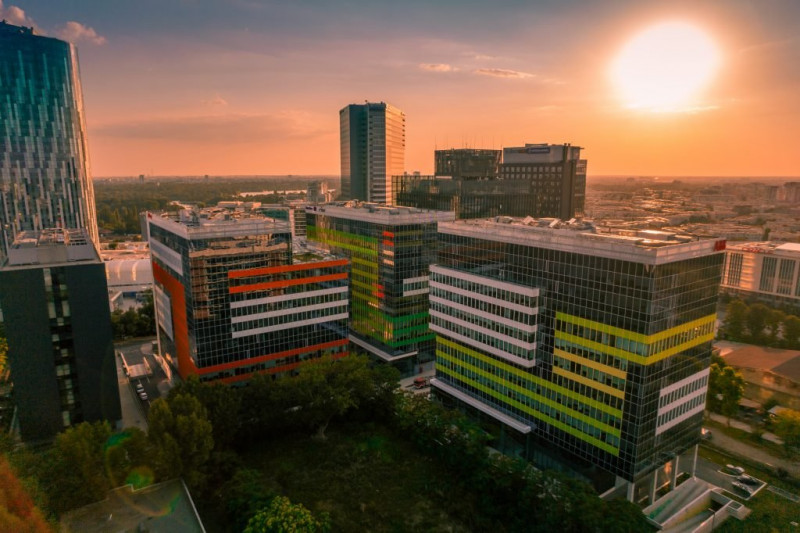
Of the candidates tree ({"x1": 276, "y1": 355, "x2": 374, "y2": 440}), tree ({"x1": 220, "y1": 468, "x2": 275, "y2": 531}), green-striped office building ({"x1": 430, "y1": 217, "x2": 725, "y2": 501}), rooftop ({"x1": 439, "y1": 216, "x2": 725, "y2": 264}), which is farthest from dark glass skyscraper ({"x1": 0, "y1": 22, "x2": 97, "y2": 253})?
green-striped office building ({"x1": 430, "y1": 217, "x2": 725, "y2": 501})

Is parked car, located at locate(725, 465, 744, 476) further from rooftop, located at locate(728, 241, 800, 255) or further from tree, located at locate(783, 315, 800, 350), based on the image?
rooftop, located at locate(728, 241, 800, 255)

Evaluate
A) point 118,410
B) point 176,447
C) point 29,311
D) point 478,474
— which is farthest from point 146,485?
point 478,474

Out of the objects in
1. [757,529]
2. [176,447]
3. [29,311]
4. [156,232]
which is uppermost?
[156,232]

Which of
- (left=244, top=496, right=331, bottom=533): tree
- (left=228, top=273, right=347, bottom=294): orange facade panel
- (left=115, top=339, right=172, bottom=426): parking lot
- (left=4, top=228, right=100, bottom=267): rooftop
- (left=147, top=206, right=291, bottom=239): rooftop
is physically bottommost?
(left=115, top=339, right=172, bottom=426): parking lot

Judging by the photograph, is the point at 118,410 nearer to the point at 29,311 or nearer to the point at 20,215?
the point at 29,311

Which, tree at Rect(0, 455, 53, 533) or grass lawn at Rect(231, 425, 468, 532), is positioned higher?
tree at Rect(0, 455, 53, 533)

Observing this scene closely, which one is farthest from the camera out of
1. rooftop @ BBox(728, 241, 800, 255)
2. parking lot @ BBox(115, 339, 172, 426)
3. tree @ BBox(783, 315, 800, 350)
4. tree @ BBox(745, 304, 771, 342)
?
rooftop @ BBox(728, 241, 800, 255)

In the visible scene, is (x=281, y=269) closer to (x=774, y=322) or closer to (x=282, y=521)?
(x=282, y=521)
